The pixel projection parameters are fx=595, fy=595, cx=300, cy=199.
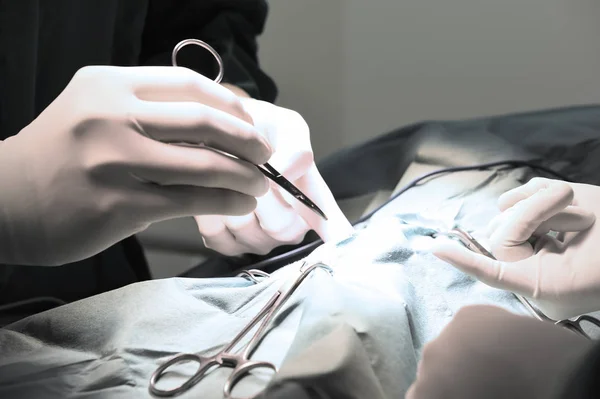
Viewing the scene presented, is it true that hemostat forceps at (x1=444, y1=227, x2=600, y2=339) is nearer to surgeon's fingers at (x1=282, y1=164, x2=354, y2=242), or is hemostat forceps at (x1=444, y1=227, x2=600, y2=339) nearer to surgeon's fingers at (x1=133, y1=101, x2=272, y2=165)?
surgeon's fingers at (x1=282, y1=164, x2=354, y2=242)

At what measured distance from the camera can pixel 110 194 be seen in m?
0.68

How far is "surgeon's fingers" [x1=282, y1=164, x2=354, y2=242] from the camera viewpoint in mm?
940

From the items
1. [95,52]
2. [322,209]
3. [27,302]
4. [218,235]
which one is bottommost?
[27,302]

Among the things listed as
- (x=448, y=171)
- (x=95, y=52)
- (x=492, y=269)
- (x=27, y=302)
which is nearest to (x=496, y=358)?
(x=492, y=269)

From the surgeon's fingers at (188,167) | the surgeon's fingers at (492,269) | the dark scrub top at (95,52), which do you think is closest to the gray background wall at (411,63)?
the dark scrub top at (95,52)

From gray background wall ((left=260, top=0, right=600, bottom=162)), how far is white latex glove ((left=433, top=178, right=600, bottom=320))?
2.21ft

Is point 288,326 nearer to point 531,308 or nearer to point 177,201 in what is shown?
point 177,201

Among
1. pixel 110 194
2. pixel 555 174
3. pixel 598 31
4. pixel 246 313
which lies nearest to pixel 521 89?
pixel 598 31

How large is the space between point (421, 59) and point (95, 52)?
2.63 feet

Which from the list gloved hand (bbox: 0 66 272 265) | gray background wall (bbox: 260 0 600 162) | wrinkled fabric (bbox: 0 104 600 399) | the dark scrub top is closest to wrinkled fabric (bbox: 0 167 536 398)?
wrinkled fabric (bbox: 0 104 600 399)

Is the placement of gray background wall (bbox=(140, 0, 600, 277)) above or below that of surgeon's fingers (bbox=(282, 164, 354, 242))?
above

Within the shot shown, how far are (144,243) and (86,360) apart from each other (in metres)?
1.14

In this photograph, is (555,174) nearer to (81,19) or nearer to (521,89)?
(521,89)

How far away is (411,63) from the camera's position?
1556mm
